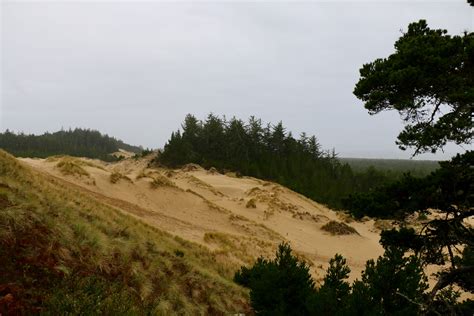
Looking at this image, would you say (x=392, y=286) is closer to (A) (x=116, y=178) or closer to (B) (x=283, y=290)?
(B) (x=283, y=290)

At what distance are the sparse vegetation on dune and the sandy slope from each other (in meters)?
7.88

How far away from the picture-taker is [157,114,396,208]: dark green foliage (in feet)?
177

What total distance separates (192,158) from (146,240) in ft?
149

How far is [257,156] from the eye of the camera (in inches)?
2381

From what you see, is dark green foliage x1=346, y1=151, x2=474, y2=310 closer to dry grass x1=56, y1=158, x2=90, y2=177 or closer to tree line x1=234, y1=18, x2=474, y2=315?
tree line x1=234, y1=18, x2=474, y2=315

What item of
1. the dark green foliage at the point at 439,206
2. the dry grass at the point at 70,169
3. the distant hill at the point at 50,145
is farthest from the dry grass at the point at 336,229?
the distant hill at the point at 50,145

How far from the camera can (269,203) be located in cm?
3297

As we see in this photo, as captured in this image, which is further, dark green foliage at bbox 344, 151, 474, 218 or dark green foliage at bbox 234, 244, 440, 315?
dark green foliage at bbox 344, 151, 474, 218

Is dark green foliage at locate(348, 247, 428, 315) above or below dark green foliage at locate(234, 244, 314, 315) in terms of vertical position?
above

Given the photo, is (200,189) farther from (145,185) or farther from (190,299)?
(190,299)

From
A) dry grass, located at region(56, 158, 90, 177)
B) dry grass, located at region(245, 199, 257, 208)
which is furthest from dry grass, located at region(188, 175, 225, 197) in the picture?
dry grass, located at region(56, 158, 90, 177)

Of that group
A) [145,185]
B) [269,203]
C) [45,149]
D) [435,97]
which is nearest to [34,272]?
[435,97]

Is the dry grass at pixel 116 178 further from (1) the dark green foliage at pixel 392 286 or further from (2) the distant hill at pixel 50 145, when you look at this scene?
(2) the distant hill at pixel 50 145

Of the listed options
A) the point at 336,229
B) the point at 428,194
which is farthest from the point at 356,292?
the point at 336,229
